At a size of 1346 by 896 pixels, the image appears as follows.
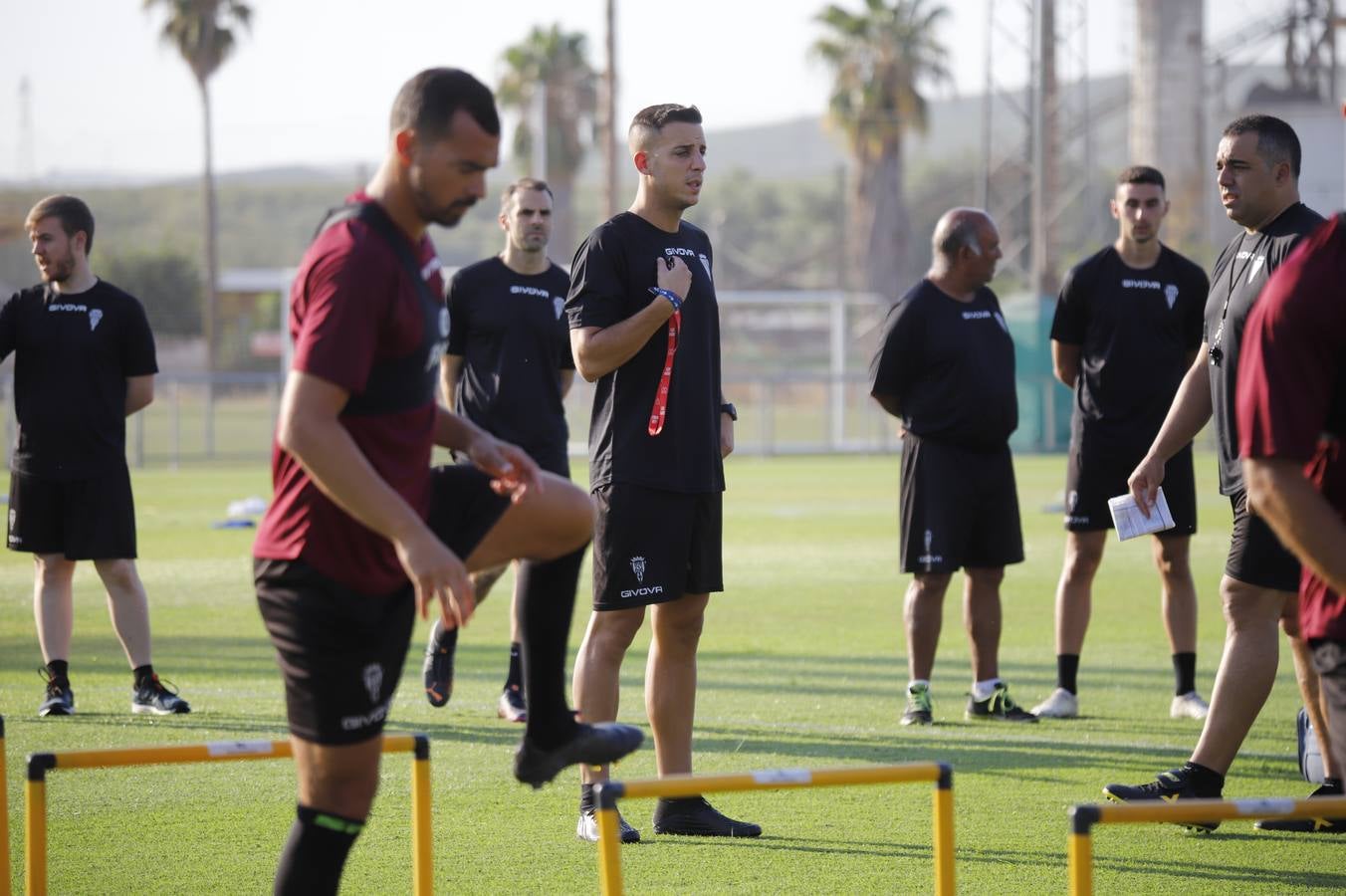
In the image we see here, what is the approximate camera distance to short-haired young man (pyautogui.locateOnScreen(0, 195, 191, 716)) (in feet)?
28.0

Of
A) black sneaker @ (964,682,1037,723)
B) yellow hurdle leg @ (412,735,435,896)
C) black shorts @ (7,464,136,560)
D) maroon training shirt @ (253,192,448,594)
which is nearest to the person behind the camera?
maroon training shirt @ (253,192,448,594)

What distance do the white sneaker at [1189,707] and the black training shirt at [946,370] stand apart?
172 centimetres

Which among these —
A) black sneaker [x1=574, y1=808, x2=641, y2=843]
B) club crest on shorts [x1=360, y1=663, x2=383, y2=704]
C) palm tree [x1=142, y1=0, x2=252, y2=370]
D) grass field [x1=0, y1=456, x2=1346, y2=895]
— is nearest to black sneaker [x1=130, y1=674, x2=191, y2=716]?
grass field [x1=0, y1=456, x2=1346, y2=895]

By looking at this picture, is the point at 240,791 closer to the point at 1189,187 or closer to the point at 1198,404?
the point at 1198,404

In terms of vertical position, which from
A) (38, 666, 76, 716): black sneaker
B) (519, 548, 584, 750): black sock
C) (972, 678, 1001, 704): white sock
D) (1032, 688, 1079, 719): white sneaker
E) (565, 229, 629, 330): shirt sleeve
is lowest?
(1032, 688, 1079, 719): white sneaker

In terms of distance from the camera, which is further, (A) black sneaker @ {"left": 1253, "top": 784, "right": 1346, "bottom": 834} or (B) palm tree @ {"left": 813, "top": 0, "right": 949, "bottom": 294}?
(B) palm tree @ {"left": 813, "top": 0, "right": 949, "bottom": 294}

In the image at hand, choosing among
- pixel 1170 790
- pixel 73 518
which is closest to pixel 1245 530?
pixel 1170 790

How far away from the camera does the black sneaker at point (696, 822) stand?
6.26 metres

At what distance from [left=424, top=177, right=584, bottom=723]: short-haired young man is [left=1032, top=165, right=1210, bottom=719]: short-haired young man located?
2.77 meters

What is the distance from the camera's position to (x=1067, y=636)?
891cm

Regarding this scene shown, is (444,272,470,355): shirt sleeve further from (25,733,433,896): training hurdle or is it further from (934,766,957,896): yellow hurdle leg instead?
(934,766,957,896): yellow hurdle leg

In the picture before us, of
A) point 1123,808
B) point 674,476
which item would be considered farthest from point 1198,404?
point 1123,808

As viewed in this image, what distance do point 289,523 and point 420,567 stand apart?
507 millimetres

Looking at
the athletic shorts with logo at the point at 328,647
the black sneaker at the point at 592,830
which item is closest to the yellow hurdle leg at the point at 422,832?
the athletic shorts with logo at the point at 328,647
